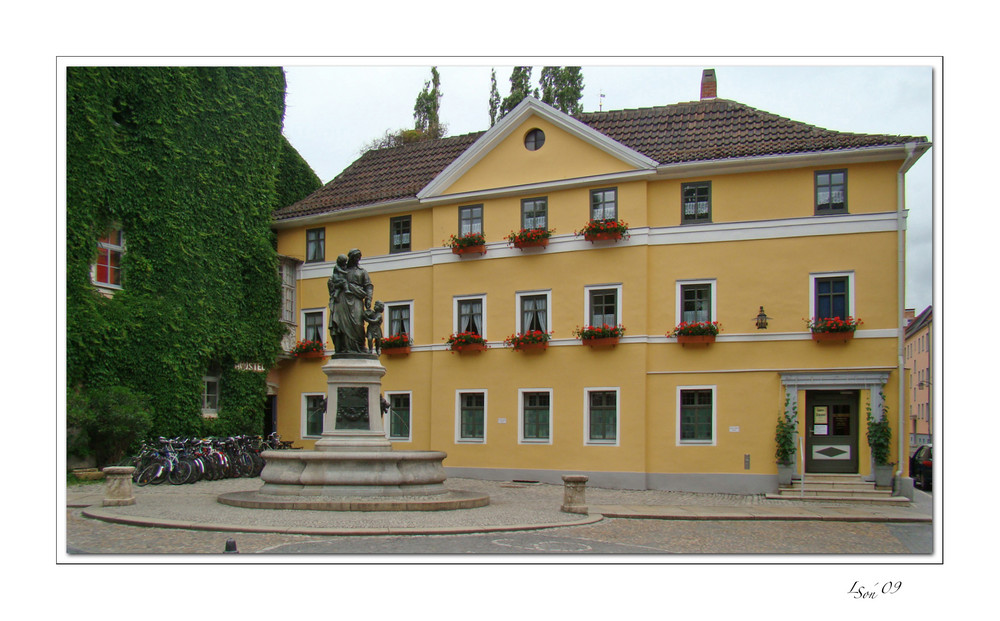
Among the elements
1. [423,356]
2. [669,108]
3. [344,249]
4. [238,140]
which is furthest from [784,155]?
[238,140]

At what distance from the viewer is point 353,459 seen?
1636 cm

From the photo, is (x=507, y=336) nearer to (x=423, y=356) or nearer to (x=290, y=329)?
(x=423, y=356)

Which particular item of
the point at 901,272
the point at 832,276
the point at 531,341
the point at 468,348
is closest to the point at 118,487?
the point at 468,348

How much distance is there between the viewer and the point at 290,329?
97.3 feet

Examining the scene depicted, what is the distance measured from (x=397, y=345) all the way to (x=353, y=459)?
11.4 meters

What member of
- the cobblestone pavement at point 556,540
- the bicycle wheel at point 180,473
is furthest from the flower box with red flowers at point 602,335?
the bicycle wheel at point 180,473

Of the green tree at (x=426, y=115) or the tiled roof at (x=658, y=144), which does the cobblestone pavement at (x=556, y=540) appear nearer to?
the tiled roof at (x=658, y=144)

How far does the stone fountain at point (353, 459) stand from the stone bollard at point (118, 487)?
1620mm

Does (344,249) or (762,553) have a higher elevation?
(344,249)

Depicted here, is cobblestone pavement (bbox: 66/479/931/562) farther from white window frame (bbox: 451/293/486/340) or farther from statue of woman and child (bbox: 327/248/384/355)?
white window frame (bbox: 451/293/486/340)

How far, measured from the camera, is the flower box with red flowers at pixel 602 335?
24.2 m

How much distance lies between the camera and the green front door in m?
22.3

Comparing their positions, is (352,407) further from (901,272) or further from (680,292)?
(901,272)

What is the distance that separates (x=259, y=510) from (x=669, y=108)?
16960 millimetres
